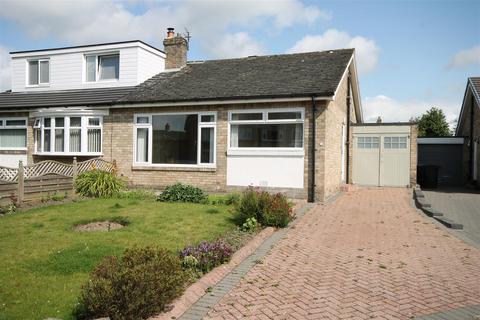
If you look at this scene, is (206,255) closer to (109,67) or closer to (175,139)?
(175,139)

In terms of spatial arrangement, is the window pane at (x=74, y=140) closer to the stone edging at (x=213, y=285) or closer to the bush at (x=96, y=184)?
the bush at (x=96, y=184)

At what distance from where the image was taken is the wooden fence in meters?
12.2

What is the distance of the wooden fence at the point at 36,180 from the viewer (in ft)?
40.1

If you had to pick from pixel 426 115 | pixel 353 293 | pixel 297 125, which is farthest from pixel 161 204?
pixel 426 115

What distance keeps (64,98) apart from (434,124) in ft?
116

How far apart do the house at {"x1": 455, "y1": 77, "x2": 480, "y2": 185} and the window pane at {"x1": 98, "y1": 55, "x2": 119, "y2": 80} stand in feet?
57.0

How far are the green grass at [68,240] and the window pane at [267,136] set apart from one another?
3.48 m

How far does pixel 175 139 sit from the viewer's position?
648 inches

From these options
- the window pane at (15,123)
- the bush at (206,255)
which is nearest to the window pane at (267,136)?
the bush at (206,255)

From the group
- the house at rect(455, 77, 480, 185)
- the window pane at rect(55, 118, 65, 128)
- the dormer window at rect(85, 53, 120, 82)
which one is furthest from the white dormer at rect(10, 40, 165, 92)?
the house at rect(455, 77, 480, 185)

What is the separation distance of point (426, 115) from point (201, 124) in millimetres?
34398

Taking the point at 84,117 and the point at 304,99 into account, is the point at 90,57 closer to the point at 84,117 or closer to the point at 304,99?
the point at 84,117

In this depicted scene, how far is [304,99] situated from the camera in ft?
46.1

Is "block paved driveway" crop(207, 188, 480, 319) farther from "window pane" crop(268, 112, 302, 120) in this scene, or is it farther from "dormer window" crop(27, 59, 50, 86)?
"dormer window" crop(27, 59, 50, 86)
